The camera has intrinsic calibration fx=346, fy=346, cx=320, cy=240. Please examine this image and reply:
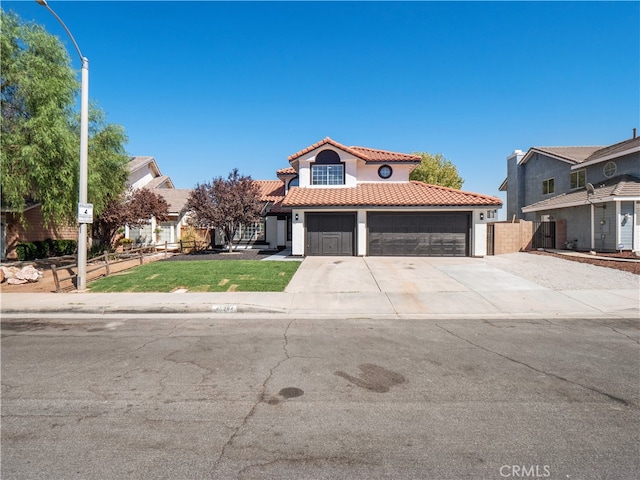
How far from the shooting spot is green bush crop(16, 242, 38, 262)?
59.8ft

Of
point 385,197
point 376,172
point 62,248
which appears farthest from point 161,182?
point 385,197

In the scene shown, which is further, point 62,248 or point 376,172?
point 376,172

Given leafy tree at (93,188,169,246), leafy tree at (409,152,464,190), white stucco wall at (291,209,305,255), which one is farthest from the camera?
leafy tree at (409,152,464,190)

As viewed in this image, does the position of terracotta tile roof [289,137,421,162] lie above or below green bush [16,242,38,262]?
above

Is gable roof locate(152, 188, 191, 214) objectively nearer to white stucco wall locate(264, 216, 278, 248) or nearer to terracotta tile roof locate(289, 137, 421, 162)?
white stucco wall locate(264, 216, 278, 248)

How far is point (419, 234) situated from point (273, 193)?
43.6 feet

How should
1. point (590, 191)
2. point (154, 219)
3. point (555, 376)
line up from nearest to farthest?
point (555, 376)
point (590, 191)
point (154, 219)

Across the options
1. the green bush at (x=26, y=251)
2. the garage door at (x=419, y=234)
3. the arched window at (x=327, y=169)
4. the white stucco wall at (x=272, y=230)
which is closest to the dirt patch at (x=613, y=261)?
the garage door at (x=419, y=234)

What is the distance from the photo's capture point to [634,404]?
3.91 metres

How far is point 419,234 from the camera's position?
736 inches

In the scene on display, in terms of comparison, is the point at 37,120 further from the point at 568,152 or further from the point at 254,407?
the point at 568,152

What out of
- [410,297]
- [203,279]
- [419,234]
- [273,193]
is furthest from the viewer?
[273,193]

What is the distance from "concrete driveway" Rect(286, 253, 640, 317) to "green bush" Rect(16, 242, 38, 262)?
49.7 ft

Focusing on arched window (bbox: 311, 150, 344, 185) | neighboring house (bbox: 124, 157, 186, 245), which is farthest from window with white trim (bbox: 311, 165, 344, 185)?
neighboring house (bbox: 124, 157, 186, 245)
